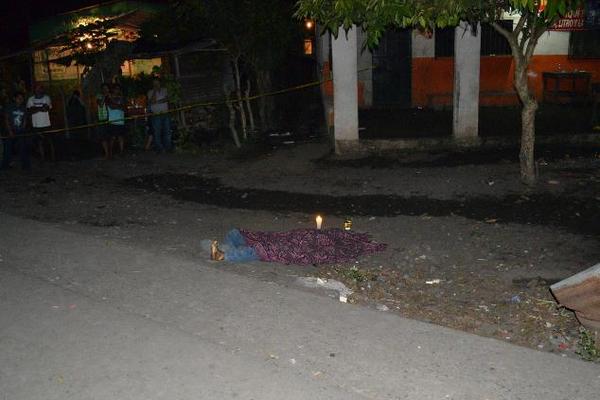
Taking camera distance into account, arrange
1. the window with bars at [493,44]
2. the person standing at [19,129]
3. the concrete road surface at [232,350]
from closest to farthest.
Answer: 1. the concrete road surface at [232,350]
2. the person standing at [19,129]
3. the window with bars at [493,44]

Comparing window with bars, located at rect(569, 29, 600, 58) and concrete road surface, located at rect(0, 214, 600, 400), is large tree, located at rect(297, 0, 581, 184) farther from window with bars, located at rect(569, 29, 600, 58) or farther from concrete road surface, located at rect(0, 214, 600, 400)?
window with bars, located at rect(569, 29, 600, 58)

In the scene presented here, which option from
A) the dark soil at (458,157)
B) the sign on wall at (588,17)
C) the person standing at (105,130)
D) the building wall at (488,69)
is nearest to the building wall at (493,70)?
the building wall at (488,69)

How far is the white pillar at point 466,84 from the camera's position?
40.8ft

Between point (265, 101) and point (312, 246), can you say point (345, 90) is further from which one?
point (312, 246)

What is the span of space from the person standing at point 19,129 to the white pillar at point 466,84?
902cm

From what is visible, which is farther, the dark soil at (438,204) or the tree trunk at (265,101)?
the tree trunk at (265,101)

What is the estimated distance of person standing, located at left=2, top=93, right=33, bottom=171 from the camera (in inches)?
497

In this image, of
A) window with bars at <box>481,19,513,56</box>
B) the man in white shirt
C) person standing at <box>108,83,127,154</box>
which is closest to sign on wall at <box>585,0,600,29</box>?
window with bars at <box>481,19,513,56</box>

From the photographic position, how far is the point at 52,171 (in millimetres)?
12773

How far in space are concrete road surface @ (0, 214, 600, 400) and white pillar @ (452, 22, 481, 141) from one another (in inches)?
325

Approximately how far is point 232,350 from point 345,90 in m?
8.90

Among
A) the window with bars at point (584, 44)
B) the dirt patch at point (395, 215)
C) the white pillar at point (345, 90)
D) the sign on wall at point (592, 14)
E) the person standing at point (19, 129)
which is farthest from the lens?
the window with bars at point (584, 44)

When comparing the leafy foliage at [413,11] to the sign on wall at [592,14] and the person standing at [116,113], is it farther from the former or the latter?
the sign on wall at [592,14]

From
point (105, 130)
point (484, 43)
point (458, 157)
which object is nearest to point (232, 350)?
point (458, 157)
